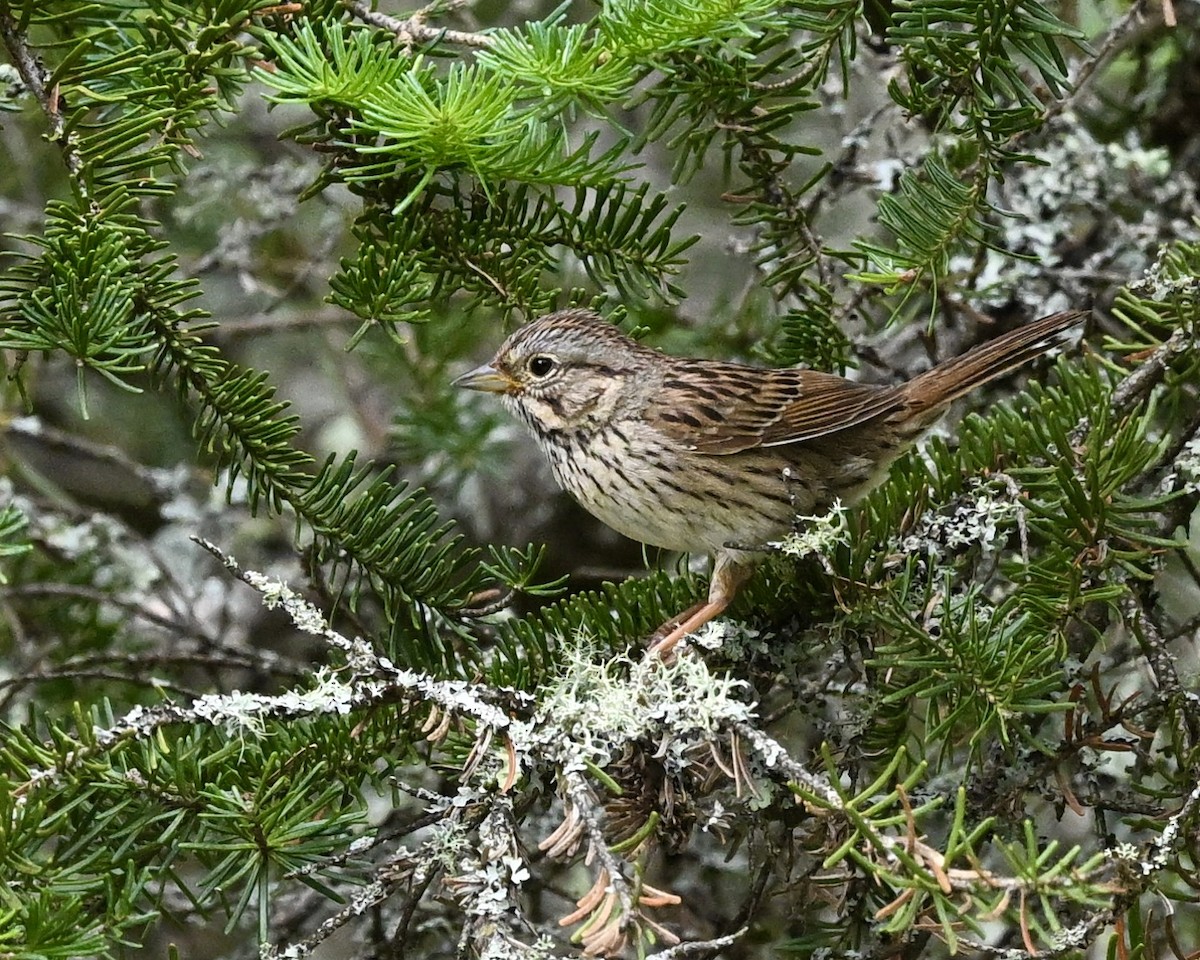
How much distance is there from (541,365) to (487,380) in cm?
15

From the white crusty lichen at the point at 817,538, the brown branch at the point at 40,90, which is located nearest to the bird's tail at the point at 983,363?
the white crusty lichen at the point at 817,538

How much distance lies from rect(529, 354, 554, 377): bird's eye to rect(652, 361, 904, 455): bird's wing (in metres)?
0.28

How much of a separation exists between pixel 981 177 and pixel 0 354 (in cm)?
224

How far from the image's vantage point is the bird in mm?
3061

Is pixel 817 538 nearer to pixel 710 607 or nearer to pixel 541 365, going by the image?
pixel 710 607

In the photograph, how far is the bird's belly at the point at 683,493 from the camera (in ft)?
10.0

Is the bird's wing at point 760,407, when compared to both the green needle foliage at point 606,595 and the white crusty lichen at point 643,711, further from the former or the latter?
the white crusty lichen at point 643,711

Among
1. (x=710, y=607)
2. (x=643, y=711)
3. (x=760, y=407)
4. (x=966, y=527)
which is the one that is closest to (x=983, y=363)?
(x=760, y=407)

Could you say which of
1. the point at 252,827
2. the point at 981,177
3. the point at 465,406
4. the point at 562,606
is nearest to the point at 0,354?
the point at 465,406

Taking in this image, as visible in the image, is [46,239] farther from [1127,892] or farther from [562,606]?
[1127,892]

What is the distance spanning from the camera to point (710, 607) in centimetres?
262

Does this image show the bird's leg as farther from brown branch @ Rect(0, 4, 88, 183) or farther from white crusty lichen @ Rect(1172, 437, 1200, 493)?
brown branch @ Rect(0, 4, 88, 183)

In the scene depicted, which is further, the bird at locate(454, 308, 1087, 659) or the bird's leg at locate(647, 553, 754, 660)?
the bird at locate(454, 308, 1087, 659)

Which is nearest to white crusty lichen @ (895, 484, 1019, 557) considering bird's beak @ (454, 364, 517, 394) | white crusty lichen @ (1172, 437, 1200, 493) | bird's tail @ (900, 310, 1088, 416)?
white crusty lichen @ (1172, 437, 1200, 493)
